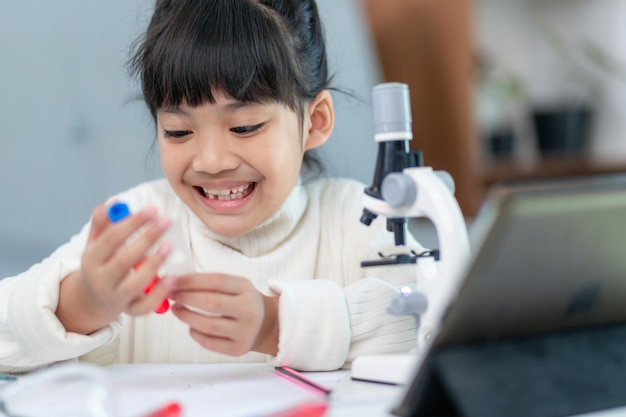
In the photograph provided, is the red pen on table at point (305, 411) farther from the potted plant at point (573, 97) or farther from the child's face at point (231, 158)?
the potted plant at point (573, 97)

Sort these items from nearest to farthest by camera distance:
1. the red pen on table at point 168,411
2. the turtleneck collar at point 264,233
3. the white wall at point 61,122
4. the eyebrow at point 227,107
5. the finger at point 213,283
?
the red pen on table at point 168,411, the finger at point 213,283, the eyebrow at point 227,107, the turtleneck collar at point 264,233, the white wall at point 61,122

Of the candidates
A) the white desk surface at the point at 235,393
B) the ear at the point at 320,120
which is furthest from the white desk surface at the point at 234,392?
the ear at the point at 320,120

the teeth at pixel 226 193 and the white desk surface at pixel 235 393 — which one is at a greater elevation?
the teeth at pixel 226 193

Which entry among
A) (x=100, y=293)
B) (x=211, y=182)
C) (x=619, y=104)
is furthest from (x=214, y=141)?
(x=619, y=104)

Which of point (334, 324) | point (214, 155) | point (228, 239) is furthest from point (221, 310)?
point (228, 239)

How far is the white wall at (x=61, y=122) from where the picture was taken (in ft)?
4.96

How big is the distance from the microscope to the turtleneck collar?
344 mm

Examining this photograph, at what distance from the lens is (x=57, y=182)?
5.09 feet

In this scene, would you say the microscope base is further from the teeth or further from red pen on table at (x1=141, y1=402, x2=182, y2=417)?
the teeth

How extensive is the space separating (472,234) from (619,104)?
255 cm

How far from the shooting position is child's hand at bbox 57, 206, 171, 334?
0.62 metres

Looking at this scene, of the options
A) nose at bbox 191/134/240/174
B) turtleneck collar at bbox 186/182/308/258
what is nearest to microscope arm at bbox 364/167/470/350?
nose at bbox 191/134/240/174

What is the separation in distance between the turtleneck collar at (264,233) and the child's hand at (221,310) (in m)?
0.29

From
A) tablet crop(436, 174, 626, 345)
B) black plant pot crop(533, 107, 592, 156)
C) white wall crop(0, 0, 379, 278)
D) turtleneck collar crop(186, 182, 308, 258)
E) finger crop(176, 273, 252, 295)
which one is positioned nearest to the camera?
tablet crop(436, 174, 626, 345)
